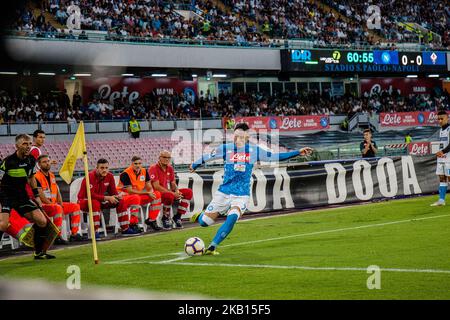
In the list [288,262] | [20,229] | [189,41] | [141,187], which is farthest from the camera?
[189,41]

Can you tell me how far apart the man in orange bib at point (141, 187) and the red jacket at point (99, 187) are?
786 mm

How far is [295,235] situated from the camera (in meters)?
14.1

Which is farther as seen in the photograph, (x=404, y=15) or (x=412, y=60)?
(x=404, y=15)

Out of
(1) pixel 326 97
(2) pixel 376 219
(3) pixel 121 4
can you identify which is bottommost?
(2) pixel 376 219

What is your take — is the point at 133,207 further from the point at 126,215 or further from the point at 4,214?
the point at 4,214

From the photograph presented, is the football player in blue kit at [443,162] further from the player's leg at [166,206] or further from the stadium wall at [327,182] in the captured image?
the player's leg at [166,206]

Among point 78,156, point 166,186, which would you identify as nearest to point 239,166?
point 78,156

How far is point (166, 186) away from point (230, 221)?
648 cm

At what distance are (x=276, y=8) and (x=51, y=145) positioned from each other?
22352 millimetres

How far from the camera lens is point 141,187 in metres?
17.1

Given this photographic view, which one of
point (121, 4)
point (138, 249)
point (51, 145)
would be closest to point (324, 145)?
point (121, 4)

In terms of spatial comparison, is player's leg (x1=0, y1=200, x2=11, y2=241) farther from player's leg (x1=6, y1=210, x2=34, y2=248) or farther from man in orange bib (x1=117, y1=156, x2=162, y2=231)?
man in orange bib (x1=117, y1=156, x2=162, y2=231)

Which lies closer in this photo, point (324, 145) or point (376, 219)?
point (376, 219)

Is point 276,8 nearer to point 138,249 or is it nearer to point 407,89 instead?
point 407,89
